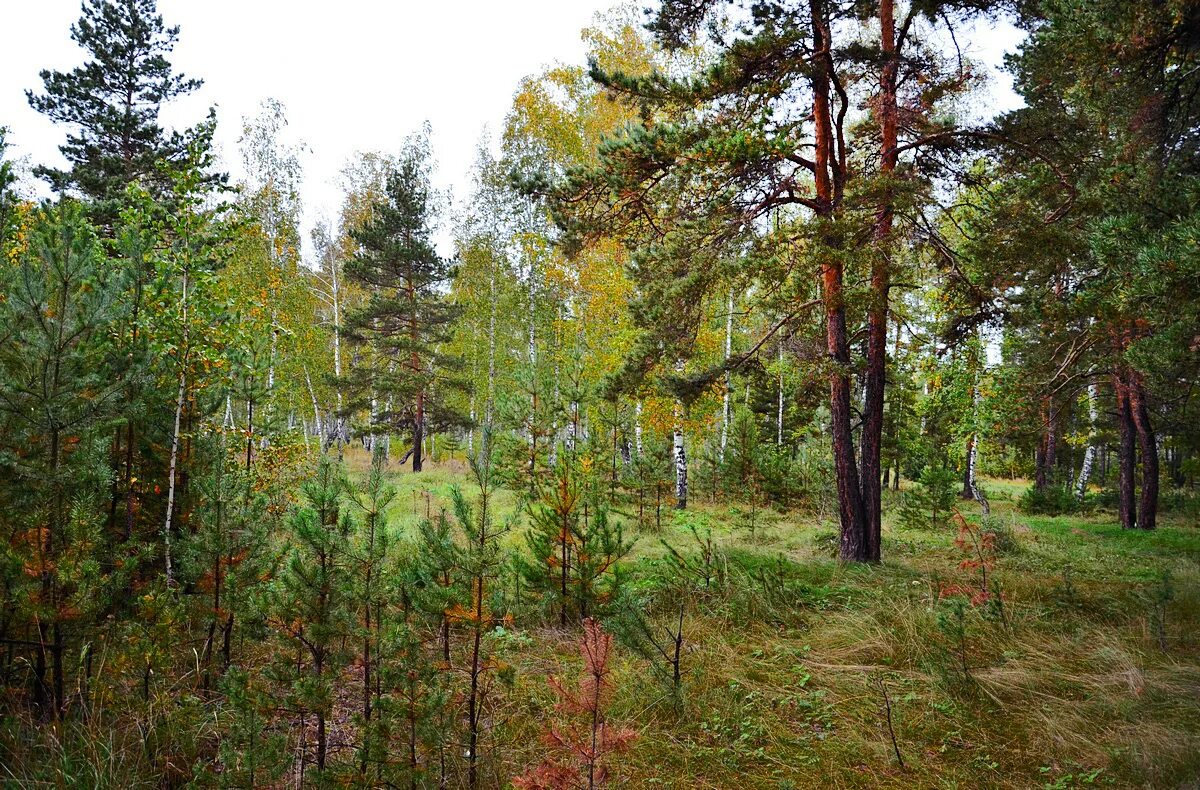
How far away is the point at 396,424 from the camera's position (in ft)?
66.1

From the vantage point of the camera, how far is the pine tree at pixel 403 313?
18359 millimetres

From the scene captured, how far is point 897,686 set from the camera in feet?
13.2

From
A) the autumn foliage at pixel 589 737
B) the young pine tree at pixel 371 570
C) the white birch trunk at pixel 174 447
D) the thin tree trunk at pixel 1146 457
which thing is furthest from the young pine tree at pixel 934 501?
the white birch trunk at pixel 174 447

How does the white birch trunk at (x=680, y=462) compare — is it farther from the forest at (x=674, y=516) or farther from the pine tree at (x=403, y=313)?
the pine tree at (x=403, y=313)

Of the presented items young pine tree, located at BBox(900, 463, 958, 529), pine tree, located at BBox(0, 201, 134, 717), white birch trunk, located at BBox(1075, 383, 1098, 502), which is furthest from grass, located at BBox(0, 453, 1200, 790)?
white birch trunk, located at BBox(1075, 383, 1098, 502)

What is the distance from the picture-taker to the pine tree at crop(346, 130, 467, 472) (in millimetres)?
18359

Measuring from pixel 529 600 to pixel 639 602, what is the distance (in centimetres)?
131

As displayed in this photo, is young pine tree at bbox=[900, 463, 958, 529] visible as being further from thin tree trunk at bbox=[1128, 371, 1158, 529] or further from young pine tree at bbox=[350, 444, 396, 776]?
young pine tree at bbox=[350, 444, 396, 776]

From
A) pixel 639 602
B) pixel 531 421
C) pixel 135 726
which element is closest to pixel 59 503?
pixel 135 726

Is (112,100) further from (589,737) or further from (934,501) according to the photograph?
(934,501)

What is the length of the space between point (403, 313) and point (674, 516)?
1250 centimetres

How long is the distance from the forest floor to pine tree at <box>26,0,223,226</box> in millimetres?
14474

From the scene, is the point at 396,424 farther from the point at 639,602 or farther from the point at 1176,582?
the point at 1176,582

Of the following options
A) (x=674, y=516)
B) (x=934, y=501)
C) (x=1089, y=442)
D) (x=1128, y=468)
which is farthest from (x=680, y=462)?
(x=1089, y=442)
